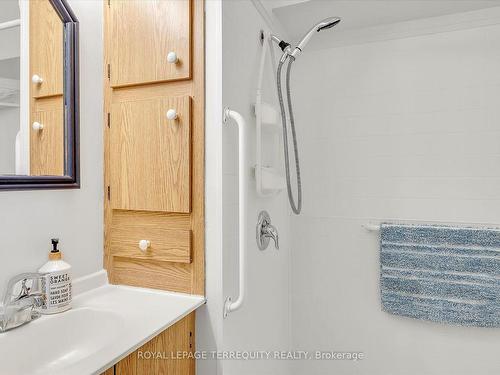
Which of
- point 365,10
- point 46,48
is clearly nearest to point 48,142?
point 46,48

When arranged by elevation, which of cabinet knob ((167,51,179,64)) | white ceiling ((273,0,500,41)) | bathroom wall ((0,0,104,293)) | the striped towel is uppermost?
white ceiling ((273,0,500,41))

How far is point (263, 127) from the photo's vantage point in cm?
151

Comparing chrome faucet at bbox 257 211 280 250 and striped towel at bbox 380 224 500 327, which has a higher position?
chrome faucet at bbox 257 211 280 250

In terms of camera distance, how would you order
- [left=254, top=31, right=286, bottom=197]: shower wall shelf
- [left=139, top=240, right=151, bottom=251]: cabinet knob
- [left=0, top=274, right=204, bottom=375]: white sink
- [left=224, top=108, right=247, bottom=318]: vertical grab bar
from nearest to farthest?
[left=0, top=274, right=204, bottom=375]: white sink < [left=224, top=108, right=247, bottom=318]: vertical grab bar < [left=139, top=240, right=151, bottom=251]: cabinet knob < [left=254, top=31, right=286, bottom=197]: shower wall shelf

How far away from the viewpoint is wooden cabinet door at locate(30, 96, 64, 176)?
1.05 m

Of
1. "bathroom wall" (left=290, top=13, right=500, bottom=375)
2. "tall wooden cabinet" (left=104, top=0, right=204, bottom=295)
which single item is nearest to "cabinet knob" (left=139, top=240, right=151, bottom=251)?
"tall wooden cabinet" (left=104, top=0, right=204, bottom=295)

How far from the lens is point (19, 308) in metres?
0.89

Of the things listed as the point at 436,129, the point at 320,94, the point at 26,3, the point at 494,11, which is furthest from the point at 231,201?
the point at 494,11

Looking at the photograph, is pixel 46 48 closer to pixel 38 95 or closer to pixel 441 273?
pixel 38 95

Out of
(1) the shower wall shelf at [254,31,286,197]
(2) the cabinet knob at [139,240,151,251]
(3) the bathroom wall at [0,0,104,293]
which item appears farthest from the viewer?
(1) the shower wall shelf at [254,31,286,197]

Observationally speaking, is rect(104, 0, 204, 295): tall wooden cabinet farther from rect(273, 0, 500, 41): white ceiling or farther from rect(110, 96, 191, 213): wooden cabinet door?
rect(273, 0, 500, 41): white ceiling

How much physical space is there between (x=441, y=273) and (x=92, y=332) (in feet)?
5.19

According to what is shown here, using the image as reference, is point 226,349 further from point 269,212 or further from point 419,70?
point 419,70

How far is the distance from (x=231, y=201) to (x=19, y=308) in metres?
0.68
